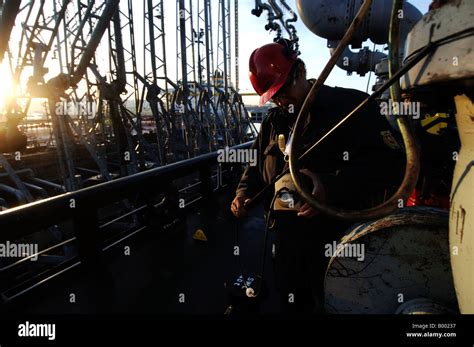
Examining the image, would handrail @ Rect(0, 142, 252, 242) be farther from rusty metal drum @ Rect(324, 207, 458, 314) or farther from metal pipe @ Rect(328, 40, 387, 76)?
metal pipe @ Rect(328, 40, 387, 76)

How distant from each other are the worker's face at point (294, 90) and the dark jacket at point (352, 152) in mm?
135

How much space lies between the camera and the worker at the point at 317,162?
1706 mm

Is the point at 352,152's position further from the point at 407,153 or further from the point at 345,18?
the point at 345,18

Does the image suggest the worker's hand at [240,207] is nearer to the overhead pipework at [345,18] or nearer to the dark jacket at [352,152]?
the dark jacket at [352,152]

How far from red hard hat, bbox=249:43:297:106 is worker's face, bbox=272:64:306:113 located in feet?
0.16

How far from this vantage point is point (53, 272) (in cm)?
279

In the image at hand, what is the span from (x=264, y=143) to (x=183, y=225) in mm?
2264

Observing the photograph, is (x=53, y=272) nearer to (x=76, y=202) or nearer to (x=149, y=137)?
(x=76, y=202)

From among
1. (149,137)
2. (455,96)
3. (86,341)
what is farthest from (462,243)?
(149,137)

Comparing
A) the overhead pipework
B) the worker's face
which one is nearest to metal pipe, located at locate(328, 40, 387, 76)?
the overhead pipework

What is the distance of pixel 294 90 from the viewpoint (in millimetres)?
1985

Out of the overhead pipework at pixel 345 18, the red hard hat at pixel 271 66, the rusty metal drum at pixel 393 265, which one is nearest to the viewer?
the rusty metal drum at pixel 393 265

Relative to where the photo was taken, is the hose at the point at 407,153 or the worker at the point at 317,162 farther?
the worker at the point at 317,162

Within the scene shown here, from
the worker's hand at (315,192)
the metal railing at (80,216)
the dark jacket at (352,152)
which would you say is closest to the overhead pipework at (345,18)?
the dark jacket at (352,152)
